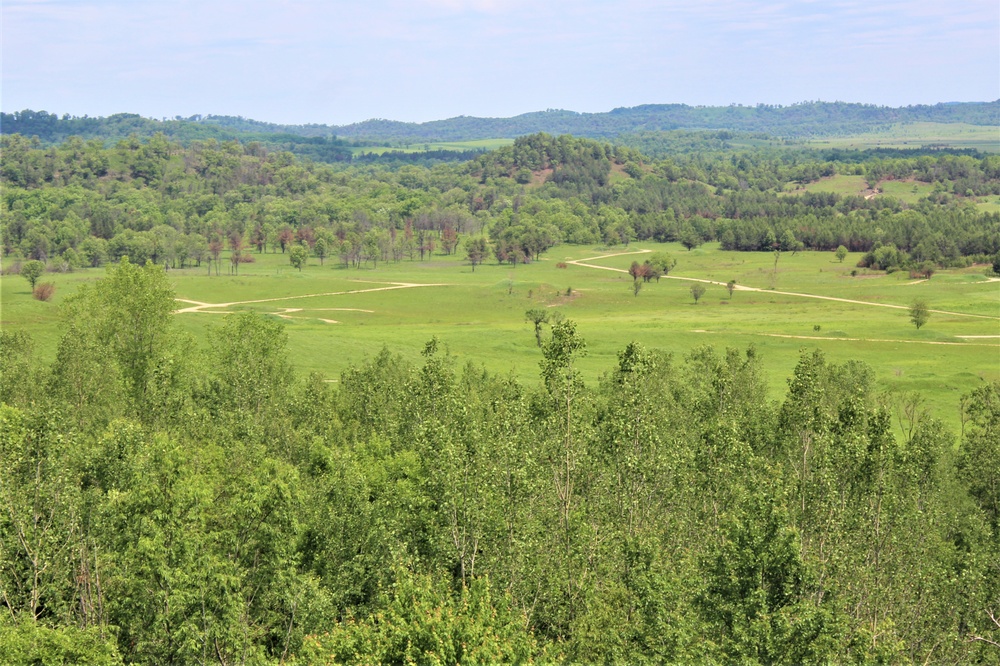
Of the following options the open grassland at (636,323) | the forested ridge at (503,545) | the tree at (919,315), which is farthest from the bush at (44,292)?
the tree at (919,315)

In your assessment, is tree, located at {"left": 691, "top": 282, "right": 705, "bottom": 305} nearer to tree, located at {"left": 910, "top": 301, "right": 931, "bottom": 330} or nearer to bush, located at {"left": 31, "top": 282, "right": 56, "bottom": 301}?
tree, located at {"left": 910, "top": 301, "right": 931, "bottom": 330}

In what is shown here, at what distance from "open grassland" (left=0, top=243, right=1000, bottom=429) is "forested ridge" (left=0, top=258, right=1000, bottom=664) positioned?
51.3 m

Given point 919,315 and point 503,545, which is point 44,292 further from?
point 919,315

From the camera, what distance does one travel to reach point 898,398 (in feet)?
303

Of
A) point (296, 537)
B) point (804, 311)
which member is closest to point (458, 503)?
point (296, 537)

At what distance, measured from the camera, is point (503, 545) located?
38.4 metres

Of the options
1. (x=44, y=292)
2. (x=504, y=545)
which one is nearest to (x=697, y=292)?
(x=44, y=292)

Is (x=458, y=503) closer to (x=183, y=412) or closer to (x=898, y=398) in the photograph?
(x=183, y=412)

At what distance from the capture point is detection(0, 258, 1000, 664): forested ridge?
1203 inches

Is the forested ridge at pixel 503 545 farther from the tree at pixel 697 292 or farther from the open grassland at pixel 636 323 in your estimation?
the tree at pixel 697 292

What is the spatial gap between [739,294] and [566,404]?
6141 inches

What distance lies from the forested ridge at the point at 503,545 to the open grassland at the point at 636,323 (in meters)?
51.3

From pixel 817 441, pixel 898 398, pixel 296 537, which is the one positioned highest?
pixel 817 441

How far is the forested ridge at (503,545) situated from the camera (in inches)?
1203
